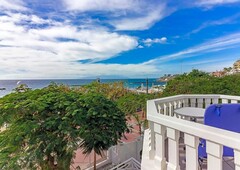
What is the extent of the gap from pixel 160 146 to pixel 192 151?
0.42 metres

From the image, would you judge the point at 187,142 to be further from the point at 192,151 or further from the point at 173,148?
the point at 173,148

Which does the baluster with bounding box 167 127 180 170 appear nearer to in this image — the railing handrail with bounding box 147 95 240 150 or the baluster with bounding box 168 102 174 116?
the railing handrail with bounding box 147 95 240 150

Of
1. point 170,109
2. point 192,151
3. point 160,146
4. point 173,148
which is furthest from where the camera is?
point 170,109

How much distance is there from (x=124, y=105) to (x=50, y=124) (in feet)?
14.9

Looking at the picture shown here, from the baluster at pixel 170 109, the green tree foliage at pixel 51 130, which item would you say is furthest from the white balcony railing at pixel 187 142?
the green tree foliage at pixel 51 130

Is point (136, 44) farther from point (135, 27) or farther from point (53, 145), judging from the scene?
point (53, 145)

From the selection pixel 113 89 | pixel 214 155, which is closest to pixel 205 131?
pixel 214 155

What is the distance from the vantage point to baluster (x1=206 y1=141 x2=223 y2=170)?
1.18 metres

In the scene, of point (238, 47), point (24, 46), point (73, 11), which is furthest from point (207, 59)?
point (24, 46)

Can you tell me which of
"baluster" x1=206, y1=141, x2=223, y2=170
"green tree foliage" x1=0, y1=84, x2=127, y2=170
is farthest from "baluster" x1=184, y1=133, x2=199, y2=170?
"green tree foliage" x1=0, y1=84, x2=127, y2=170

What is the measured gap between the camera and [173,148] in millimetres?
1570

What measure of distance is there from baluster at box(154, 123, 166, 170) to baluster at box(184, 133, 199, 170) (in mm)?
310

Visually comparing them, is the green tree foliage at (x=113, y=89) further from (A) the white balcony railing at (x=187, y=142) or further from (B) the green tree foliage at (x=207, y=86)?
(A) the white balcony railing at (x=187, y=142)

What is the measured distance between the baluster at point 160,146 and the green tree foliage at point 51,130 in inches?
112
